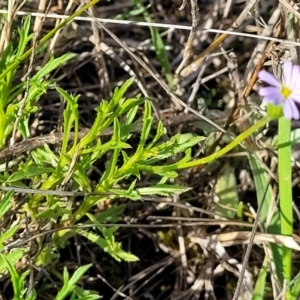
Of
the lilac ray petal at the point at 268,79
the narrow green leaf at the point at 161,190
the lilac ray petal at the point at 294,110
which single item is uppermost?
the lilac ray petal at the point at 268,79

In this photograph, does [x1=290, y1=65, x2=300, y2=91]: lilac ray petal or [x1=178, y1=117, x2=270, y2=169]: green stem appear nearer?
[x1=178, y1=117, x2=270, y2=169]: green stem

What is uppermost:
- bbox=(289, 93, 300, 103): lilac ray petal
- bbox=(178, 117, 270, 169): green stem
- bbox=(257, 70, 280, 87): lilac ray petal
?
bbox=(257, 70, 280, 87): lilac ray petal

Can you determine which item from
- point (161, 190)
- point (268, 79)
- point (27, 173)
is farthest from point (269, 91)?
point (27, 173)

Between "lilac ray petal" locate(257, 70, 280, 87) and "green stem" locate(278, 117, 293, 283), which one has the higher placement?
"lilac ray petal" locate(257, 70, 280, 87)

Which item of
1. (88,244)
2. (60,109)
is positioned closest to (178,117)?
(60,109)

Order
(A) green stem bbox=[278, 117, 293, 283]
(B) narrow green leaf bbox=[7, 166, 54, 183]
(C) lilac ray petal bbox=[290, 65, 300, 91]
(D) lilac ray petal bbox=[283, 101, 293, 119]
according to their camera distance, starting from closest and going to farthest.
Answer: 1. (D) lilac ray petal bbox=[283, 101, 293, 119]
2. (C) lilac ray petal bbox=[290, 65, 300, 91]
3. (B) narrow green leaf bbox=[7, 166, 54, 183]
4. (A) green stem bbox=[278, 117, 293, 283]

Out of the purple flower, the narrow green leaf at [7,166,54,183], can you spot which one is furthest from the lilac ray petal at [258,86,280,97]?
the narrow green leaf at [7,166,54,183]

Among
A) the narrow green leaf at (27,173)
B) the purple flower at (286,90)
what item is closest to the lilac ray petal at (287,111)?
the purple flower at (286,90)

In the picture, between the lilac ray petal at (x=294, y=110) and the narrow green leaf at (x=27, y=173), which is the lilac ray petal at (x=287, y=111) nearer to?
the lilac ray petal at (x=294, y=110)

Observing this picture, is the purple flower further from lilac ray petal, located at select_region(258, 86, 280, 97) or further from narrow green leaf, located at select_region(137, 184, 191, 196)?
narrow green leaf, located at select_region(137, 184, 191, 196)

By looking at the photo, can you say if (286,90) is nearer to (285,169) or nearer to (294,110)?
(294,110)
